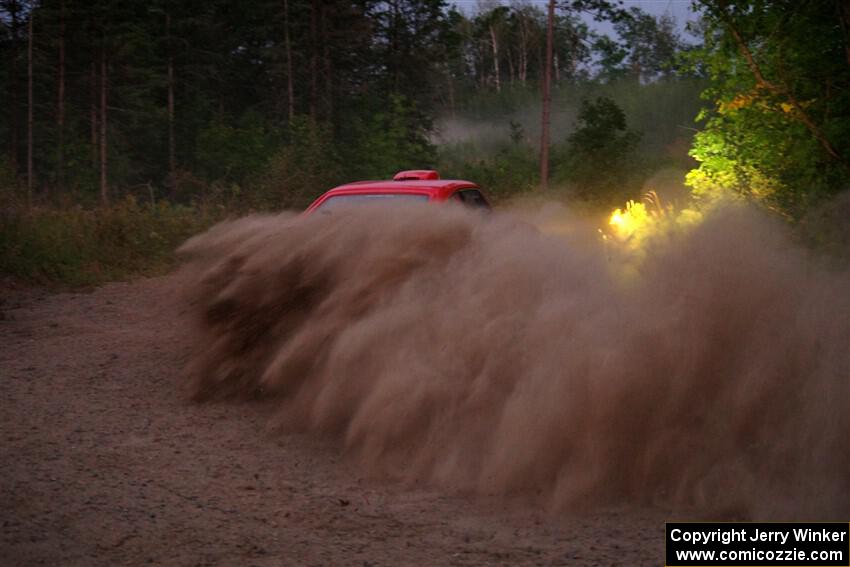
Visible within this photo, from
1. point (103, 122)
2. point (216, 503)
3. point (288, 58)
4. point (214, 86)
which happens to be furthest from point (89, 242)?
point (214, 86)

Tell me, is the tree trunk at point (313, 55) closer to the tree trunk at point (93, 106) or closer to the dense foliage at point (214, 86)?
the dense foliage at point (214, 86)

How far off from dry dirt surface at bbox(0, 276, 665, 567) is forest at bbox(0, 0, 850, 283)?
15.2ft

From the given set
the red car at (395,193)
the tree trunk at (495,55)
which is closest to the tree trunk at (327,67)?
the tree trunk at (495,55)

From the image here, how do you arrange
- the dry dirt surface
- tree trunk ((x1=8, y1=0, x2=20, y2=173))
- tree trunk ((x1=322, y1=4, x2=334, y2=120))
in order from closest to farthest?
the dry dirt surface → tree trunk ((x1=8, y1=0, x2=20, y2=173)) → tree trunk ((x1=322, y1=4, x2=334, y2=120))

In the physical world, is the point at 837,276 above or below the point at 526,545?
above

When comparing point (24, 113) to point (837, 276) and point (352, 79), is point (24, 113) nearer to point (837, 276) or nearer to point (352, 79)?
point (352, 79)

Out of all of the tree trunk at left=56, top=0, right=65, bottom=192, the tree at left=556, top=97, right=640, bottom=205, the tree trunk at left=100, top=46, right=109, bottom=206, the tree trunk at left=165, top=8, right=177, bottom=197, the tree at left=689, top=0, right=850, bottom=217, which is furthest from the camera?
the tree trunk at left=165, top=8, right=177, bottom=197

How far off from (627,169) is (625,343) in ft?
52.6

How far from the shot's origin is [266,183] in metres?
20.5

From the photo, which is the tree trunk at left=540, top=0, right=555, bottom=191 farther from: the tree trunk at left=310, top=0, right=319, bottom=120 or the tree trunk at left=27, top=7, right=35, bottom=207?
the tree trunk at left=27, top=7, right=35, bottom=207

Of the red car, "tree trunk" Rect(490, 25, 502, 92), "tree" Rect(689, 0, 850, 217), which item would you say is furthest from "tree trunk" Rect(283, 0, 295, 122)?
the red car

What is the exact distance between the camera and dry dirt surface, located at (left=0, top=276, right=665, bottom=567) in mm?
4242

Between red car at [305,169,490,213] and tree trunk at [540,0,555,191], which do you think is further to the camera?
tree trunk at [540,0,555,191]

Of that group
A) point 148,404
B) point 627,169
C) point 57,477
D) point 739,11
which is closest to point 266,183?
point 627,169
